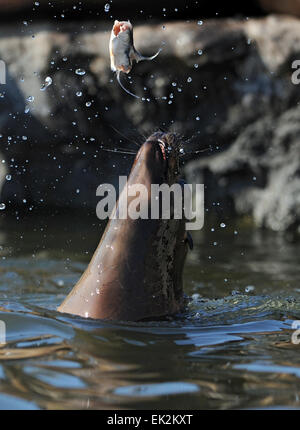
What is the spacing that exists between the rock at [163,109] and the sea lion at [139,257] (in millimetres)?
3911

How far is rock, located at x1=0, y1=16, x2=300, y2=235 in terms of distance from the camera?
7227 millimetres

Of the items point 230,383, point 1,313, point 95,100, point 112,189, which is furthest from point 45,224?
point 230,383

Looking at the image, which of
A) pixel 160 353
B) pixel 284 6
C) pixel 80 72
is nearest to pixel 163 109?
pixel 80 72

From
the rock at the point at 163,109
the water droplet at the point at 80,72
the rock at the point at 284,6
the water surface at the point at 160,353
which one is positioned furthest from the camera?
the water droplet at the point at 80,72

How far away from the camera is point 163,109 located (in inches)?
305

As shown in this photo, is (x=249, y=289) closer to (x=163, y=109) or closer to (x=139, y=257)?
(x=139, y=257)

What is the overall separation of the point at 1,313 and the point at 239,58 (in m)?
4.87

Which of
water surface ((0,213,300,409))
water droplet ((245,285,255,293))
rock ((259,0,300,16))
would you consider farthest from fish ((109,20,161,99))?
rock ((259,0,300,16))

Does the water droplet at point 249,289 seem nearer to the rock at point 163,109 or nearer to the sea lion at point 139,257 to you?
the sea lion at point 139,257

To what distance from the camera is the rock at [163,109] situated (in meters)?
7.23

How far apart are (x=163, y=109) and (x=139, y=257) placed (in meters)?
4.82

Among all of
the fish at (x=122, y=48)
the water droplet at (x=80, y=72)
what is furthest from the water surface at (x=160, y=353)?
the water droplet at (x=80, y=72)

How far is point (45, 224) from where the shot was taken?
7.15 meters

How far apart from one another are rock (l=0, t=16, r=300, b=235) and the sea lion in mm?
3911
